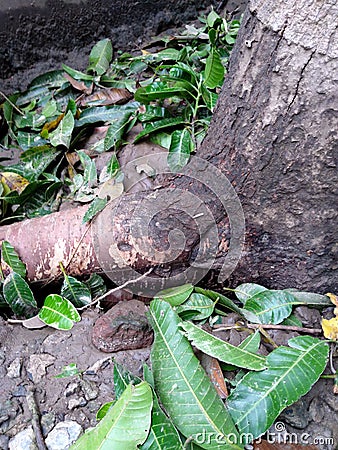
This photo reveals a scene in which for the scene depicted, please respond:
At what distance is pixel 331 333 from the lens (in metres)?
1.08

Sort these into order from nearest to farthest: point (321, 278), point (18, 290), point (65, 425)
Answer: point (65, 425), point (321, 278), point (18, 290)

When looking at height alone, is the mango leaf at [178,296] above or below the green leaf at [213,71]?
below

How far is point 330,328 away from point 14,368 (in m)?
0.71

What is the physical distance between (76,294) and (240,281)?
0.44m

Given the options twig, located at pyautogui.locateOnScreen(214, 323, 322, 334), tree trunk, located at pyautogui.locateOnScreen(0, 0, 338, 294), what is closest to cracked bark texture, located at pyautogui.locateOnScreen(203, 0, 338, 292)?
tree trunk, located at pyautogui.locateOnScreen(0, 0, 338, 294)

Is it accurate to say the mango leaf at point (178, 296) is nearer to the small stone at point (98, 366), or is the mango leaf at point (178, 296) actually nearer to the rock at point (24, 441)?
the small stone at point (98, 366)

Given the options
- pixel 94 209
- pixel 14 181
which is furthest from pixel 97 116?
pixel 94 209

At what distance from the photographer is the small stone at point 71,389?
3.52 ft

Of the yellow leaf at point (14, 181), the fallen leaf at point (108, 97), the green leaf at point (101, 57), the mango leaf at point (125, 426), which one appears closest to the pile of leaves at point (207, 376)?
the mango leaf at point (125, 426)

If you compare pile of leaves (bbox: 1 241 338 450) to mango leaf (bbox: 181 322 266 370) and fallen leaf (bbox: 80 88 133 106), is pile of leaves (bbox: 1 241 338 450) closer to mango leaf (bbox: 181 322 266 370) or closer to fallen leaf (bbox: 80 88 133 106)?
mango leaf (bbox: 181 322 266 370)

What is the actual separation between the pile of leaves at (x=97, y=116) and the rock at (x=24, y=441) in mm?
584

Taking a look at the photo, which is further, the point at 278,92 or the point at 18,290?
the point at 18,290

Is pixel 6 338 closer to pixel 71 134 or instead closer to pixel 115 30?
pixel 71 134

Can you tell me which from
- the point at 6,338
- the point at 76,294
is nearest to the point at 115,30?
the point at 76,294
